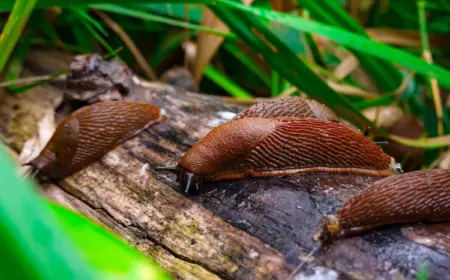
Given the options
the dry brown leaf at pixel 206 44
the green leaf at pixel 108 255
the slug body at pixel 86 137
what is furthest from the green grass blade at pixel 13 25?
the green leaf at pixel 108 255

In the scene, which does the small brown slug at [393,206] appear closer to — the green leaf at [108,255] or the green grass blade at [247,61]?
the green leaf at [108,255]

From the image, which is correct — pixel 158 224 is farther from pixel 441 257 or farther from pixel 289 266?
pixel 441 257

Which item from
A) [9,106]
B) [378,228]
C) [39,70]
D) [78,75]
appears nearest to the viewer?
[378,228]

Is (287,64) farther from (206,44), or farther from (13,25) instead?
(13,25)

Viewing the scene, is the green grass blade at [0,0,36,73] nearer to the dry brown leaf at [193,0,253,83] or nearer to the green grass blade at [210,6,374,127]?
the green grass blade at [210,6,374,127]

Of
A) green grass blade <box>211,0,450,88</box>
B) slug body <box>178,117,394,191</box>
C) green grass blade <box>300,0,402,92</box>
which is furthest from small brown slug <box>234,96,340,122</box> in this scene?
green grass blade <box>300,0,402,92</box>

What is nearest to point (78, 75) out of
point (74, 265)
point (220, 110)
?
point (220, 110)

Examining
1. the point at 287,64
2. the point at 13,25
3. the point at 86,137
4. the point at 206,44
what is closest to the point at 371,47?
the point at 287,64
